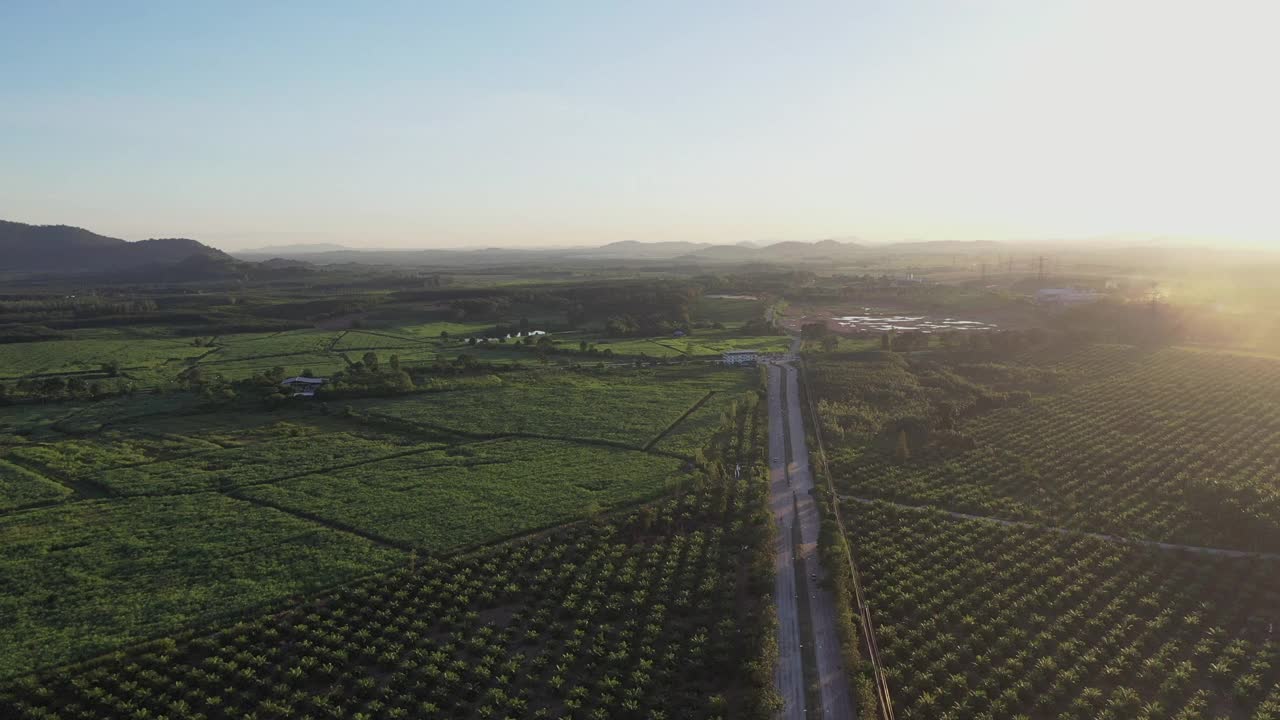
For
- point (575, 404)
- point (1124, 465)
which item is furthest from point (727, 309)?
point (1124, 465)

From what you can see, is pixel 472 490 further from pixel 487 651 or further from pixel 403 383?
pixel 403 383

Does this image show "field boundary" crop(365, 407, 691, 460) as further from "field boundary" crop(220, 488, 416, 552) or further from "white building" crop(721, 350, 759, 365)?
"white building" crop(721, 350, 759, 365)

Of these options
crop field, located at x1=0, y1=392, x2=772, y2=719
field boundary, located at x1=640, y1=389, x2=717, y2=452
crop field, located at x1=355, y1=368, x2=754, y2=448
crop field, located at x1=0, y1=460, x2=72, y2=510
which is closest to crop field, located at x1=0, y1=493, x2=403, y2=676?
crop field, located at x1=0, y1=392, x2=772, y2=719

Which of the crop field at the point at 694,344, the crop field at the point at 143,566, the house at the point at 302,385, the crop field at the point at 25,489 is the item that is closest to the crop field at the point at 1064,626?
the crop field at the point at 143,566

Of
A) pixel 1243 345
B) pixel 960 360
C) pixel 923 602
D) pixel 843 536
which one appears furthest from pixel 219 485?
pixel 1243 345

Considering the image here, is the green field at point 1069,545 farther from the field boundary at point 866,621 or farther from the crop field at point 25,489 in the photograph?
the crop field at point 25,489

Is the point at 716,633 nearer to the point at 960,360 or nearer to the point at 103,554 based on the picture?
the point at 103,554

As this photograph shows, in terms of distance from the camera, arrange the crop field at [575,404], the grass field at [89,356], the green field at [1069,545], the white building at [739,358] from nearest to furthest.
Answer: the green field at [1069,545]
the crop field at [575,404]
the white building at [739,358]
the grass field at [89,356]
